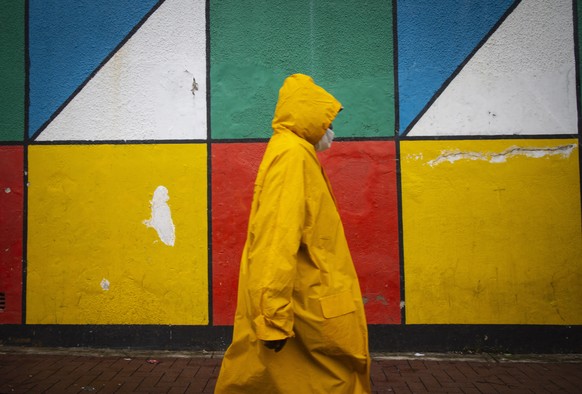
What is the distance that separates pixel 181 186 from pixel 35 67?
1.79m

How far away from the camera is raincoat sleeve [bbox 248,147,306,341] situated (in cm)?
226

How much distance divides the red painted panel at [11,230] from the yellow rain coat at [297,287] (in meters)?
3.15

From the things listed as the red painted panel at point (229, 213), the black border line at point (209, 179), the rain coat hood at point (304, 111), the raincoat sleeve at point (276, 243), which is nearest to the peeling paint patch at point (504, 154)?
the red painted panel at point (229, 213)

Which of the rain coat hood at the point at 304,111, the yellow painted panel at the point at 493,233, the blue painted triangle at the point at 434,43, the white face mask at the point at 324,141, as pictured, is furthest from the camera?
the blue painted triangle at the point at 434,43

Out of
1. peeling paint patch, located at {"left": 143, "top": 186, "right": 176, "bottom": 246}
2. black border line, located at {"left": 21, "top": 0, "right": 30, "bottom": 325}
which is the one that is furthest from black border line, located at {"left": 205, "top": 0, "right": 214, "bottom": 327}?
black border line, located at {"left": 21, "top": 0, "right": 30, "bottom": 325}

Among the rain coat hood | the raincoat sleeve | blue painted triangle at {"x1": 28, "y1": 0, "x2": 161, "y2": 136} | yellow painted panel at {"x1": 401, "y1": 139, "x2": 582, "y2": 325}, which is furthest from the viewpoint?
blue painted triangle at {"x1": 28, "y1": 0, "x2": 161, "y2": 136}

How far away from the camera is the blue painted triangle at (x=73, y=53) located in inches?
193

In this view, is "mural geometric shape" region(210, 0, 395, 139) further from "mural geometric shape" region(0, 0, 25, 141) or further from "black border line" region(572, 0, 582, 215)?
"mural geometric shape" region(0, 0, 25, 141)

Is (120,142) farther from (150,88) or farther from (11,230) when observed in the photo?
(11,230)

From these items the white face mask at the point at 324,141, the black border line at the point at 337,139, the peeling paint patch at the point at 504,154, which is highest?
the black border line at the point at 337,139

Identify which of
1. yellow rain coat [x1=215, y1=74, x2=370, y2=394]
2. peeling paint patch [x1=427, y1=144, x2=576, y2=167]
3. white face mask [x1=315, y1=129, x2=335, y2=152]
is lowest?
yellow rain coat [x1=215, y1=74, x2=370, y2=394]

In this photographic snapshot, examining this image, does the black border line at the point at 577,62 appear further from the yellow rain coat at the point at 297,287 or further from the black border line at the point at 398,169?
the yellow rain coat at the point at 297,287

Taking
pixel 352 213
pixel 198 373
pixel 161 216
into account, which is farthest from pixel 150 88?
pixel 198 373

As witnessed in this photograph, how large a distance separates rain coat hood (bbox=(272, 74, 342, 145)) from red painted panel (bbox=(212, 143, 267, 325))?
83.3 inches
